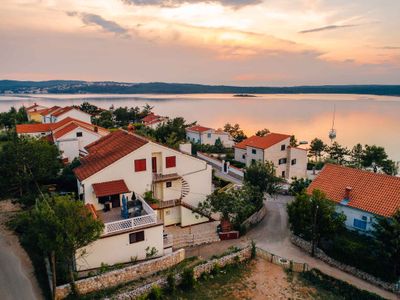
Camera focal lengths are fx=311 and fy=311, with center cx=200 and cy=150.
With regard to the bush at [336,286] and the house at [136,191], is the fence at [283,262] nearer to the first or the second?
the bush at [336,286]

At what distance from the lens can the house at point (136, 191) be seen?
63.2ft

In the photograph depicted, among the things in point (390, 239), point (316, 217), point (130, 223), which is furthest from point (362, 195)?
point (130, 223)

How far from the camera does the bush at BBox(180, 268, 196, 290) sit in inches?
714

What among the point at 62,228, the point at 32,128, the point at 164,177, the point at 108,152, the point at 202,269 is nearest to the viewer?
the point at 62,228

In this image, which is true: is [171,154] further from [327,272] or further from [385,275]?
[385,275]

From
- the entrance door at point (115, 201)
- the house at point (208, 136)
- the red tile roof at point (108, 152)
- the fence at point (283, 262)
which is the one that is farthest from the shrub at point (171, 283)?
the house at point (208, 136)

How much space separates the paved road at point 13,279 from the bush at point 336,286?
1613 cm

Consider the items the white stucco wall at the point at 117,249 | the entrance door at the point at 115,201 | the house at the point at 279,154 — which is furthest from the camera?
the house at the point at 279,154

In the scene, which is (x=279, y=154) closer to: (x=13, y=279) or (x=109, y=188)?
(x=109, y=188)

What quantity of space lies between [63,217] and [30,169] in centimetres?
1465

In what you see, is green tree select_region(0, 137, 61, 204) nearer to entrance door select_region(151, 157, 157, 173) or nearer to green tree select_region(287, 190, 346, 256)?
entrance door select_region(151, 157, 157, 173)

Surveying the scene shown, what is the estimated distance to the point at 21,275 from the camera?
58.6 feet

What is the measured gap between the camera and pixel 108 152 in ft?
85.4

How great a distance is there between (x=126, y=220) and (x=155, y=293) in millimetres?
4597
